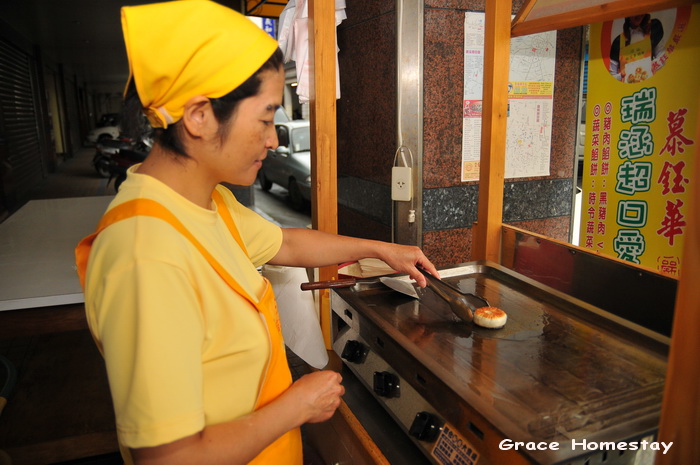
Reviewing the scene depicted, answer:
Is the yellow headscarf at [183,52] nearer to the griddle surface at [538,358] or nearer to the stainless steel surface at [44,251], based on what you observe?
the griddle surface at [538,358]

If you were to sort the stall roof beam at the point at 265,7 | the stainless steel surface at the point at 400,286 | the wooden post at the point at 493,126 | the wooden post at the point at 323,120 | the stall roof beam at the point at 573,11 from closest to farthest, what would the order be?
the stall roof beam at the point at 573,11
the stainless steel surface at the point at 400,286
the wooden post at the point at 493,126
the wooden post at the point at 323,120
the stall roof beam at the point at 265,7

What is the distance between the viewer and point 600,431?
97 centimetres

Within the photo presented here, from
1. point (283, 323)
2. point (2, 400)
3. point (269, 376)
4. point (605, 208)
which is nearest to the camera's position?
point (269, 376)

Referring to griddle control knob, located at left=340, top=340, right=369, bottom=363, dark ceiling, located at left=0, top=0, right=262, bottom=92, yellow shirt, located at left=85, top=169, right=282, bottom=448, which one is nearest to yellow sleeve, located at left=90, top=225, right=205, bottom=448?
Answer: yellow shirt, located at left=85, top=169, right=282, bottom=448

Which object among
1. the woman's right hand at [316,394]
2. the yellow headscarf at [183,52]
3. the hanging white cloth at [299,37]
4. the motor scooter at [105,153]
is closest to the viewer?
→ the yellow headscarf at [183,52]

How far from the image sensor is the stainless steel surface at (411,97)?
3.12 m

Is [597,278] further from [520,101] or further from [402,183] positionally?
[520,101]

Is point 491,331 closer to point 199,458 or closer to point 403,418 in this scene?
point 403,418

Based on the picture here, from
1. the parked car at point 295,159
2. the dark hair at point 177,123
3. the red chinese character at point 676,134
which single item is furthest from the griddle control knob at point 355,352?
the parked car at point 295,159

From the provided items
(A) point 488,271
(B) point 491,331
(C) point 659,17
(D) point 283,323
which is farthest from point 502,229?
(C) point 659,17

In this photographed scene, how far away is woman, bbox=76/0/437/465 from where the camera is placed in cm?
89

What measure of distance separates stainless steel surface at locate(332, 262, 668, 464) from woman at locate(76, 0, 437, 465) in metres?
0.28

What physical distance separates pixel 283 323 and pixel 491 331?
900mm

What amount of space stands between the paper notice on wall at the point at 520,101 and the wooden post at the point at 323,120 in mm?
1540
